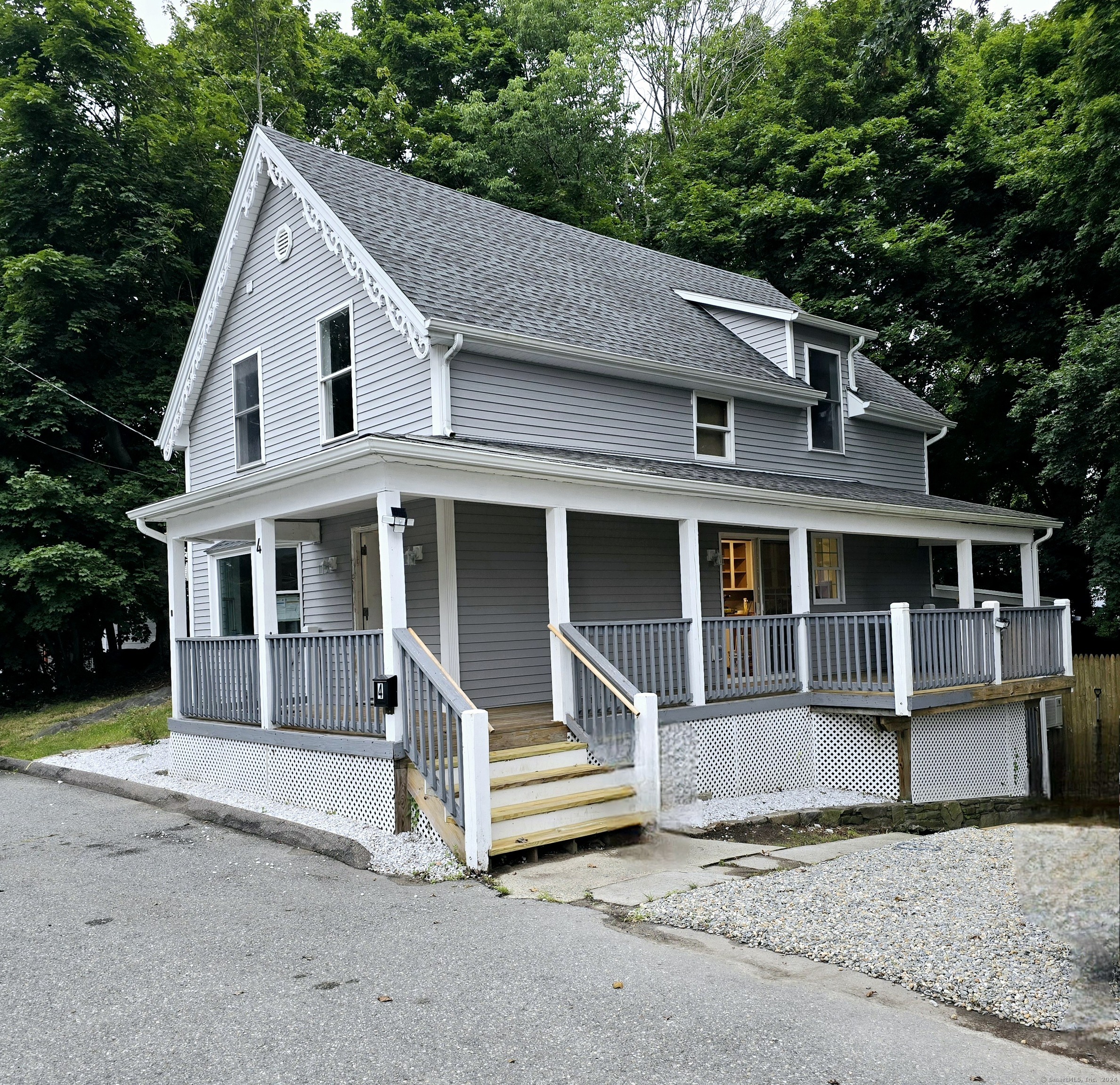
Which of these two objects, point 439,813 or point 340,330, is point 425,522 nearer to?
point 340,330

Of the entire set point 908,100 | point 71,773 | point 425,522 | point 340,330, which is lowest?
point 71,773

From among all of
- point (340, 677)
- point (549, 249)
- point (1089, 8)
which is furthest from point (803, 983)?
point (1089, 8)

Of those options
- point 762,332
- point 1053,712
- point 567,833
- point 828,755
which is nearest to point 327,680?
point 567,833

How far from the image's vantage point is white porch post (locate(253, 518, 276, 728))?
10195mm

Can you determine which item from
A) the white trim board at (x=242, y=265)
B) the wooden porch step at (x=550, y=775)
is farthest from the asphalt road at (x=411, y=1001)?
the white trim board at (x=242, y=265)

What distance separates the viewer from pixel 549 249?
15766mm

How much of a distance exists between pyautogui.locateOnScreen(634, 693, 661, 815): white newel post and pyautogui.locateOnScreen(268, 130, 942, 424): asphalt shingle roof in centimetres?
506

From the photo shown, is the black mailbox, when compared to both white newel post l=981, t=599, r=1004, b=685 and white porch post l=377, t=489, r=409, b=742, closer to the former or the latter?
white porch post l=377, t=489, r=409, b=742

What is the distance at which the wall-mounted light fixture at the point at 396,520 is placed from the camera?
853cm

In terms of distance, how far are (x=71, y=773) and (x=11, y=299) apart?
41.7 ft

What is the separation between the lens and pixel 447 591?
11.3m

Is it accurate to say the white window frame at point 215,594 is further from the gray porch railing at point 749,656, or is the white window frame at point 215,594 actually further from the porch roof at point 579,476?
the gray porch railing at point 749,656

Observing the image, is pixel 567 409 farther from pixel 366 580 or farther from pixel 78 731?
pixel 78 731

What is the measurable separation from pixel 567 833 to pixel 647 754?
1186mm
